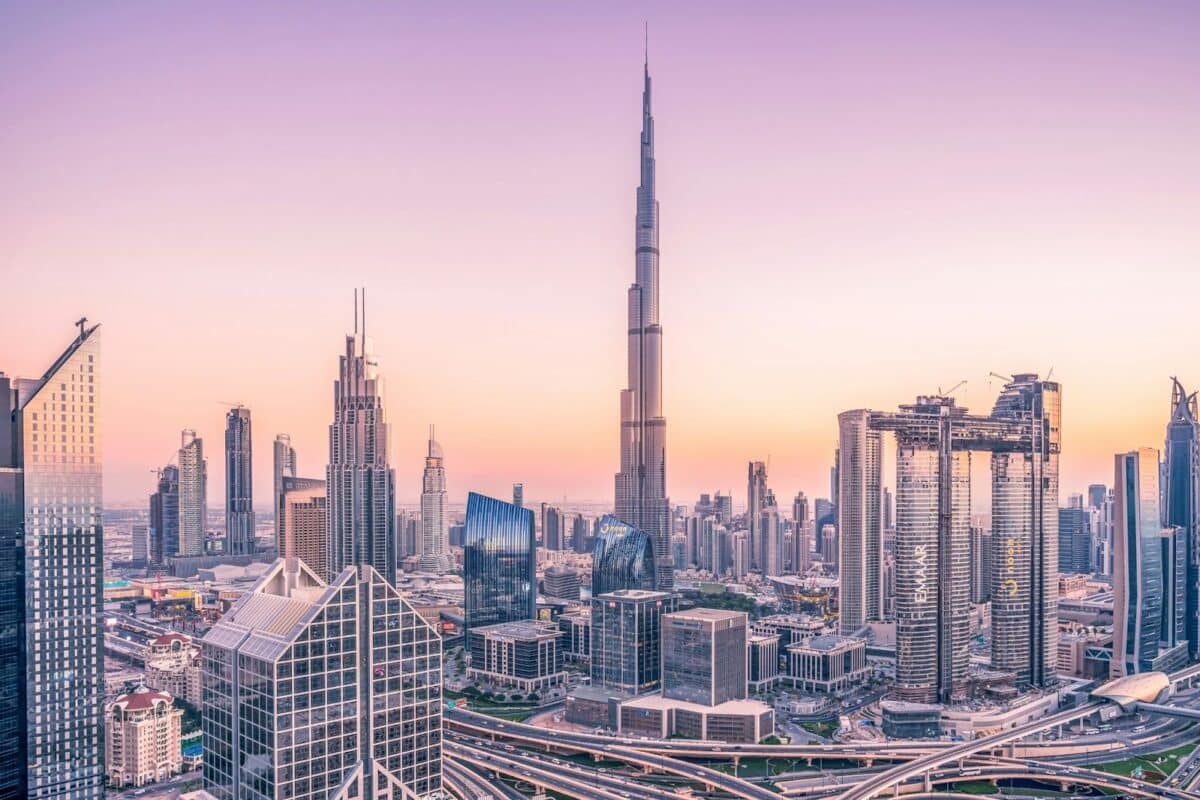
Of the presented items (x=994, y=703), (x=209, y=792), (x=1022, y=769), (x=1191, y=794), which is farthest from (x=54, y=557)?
(x=994, y=703)

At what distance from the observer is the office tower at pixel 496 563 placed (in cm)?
5134

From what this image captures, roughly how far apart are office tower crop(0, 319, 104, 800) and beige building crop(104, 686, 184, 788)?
849 cm

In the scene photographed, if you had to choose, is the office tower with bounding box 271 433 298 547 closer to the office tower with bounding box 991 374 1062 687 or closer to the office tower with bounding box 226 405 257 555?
the office tower with bounding box 226 405 257 555

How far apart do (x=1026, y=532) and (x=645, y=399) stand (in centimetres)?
3780

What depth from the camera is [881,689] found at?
142ft

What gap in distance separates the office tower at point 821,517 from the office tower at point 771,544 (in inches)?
365

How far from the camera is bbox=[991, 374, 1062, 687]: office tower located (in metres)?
40.9

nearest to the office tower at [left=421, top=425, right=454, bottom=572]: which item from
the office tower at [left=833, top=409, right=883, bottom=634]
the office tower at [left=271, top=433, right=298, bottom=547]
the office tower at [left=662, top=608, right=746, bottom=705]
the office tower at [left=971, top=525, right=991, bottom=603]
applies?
the office tower at [left=271, top=433, right=298, bottom=547]

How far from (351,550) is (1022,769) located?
32882mm

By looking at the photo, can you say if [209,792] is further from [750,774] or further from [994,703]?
[994,703]

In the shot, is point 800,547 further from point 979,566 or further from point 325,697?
point 325,697

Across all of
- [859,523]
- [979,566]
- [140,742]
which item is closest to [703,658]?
[140,742]

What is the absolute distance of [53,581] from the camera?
19.3 meters

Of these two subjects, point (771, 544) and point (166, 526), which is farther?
point (771, 544)
